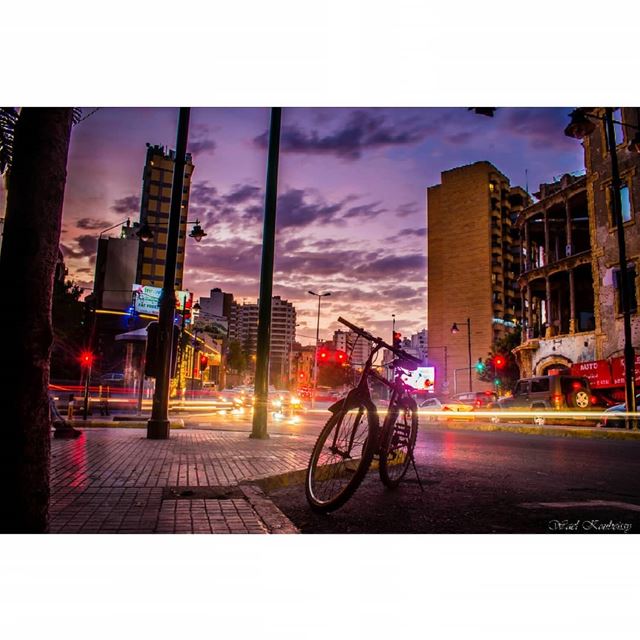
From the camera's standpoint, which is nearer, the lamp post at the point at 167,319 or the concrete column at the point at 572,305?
the lamp post at the point at 167,319

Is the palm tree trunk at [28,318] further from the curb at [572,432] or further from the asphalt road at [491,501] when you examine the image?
the curb at [572,432]

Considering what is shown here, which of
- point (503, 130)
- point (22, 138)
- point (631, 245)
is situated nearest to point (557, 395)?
point (631, 245)

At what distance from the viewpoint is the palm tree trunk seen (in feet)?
7.30

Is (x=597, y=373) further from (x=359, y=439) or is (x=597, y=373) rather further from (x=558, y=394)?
(x=359, y=439)

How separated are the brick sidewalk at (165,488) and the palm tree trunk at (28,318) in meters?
0.62

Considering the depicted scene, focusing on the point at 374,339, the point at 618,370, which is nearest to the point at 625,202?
the point at 618,370

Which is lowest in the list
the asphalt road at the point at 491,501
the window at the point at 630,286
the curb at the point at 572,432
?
the curb at the point at 572,432

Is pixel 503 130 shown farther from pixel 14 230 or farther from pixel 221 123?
pixel 14 230

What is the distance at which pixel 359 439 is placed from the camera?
380cm

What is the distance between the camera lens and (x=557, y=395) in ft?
71.8

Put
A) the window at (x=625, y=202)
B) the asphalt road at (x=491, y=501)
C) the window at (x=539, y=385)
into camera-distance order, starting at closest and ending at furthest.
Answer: the asphalt road at (x=491, y=501) < the window at (x=539, y=385) < the window at (x=625, y=202)

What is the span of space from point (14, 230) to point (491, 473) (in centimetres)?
530

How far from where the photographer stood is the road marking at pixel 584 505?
12.8ft

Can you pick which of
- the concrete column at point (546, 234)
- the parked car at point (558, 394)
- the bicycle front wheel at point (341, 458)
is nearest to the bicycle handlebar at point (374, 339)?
the bicycle front wheel at point (341, 458)
